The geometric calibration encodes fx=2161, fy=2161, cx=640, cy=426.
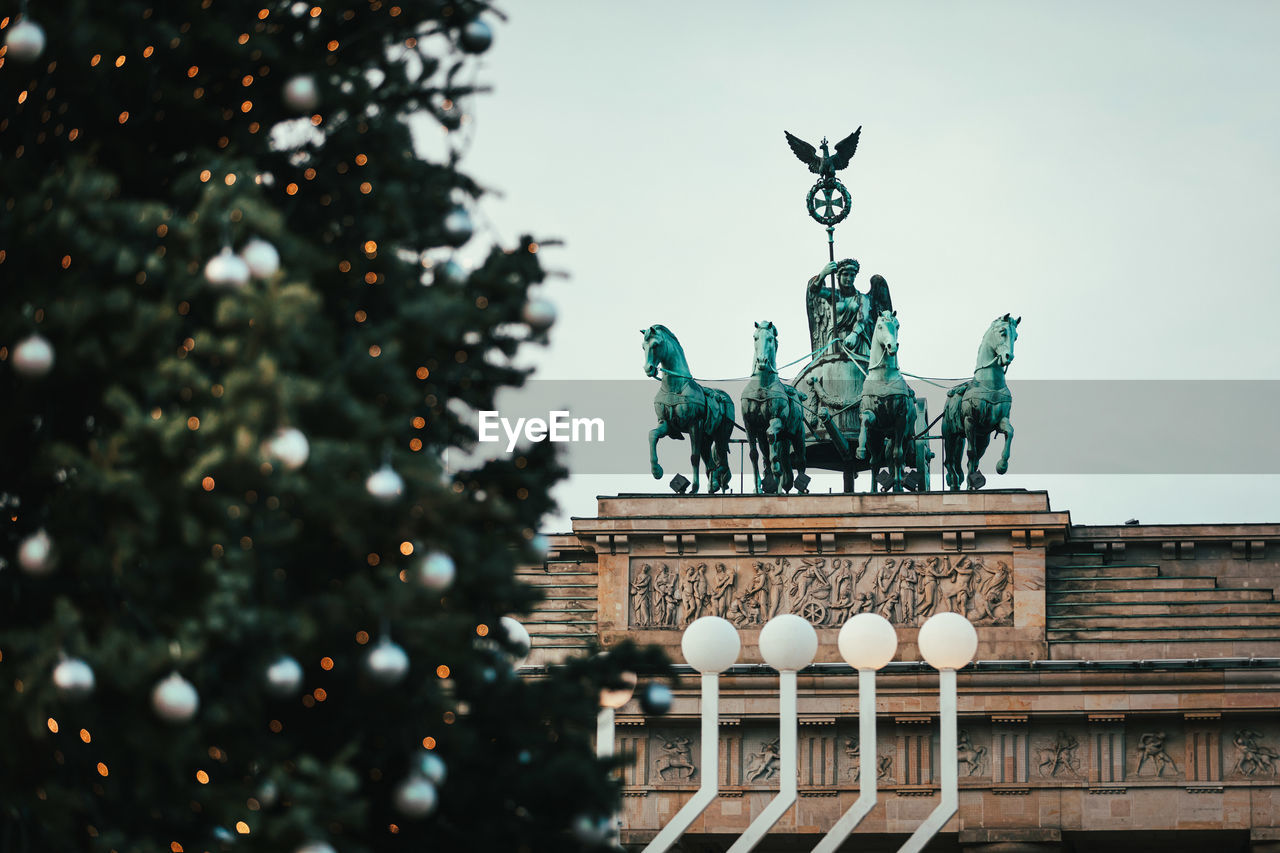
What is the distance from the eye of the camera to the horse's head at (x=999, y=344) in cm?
2838

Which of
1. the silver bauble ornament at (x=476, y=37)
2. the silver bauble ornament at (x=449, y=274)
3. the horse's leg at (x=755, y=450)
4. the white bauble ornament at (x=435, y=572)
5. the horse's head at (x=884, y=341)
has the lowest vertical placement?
the white bauble ornament at (x=435, y=572)


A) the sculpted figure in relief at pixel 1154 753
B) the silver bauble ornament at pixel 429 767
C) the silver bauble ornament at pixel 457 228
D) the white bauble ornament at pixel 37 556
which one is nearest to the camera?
the white bauble ornament at pixel 37 556

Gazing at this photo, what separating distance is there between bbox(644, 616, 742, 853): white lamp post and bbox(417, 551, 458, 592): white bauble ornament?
186 inches

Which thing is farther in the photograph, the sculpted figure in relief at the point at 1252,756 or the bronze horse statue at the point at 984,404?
the bronze horse statue at the point at 984,404

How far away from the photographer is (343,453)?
5559mm

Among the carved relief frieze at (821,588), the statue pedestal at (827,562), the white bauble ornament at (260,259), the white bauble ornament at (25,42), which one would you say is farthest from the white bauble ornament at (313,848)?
the carved relief frieze at (821,588)

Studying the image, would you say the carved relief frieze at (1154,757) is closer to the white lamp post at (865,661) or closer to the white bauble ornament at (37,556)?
the white lamp post at (865,661)

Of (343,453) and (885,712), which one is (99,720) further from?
(885,712)

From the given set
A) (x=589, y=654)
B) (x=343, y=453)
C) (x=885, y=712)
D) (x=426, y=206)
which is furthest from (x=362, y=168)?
(x=885, y=712)

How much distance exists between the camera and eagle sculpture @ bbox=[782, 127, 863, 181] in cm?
3278

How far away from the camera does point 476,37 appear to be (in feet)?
22.2

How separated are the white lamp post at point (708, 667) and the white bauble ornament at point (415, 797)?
15.1 feet

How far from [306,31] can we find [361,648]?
6.32 ft

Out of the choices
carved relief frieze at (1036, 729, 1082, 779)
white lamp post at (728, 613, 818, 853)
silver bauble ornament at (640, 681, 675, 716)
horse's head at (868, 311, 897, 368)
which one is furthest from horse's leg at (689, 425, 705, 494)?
silver bauble ornament at (640, 681, 675, 716)
